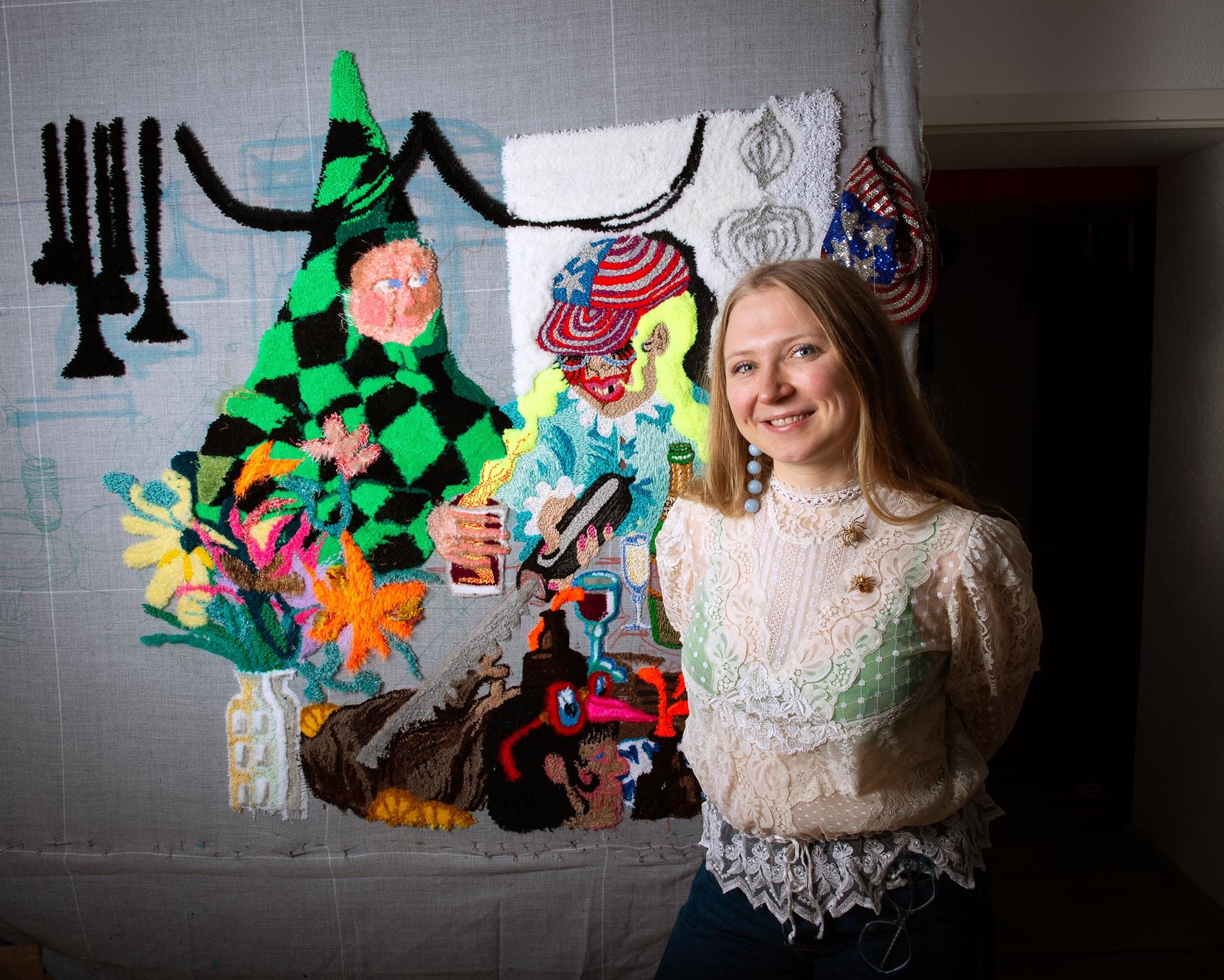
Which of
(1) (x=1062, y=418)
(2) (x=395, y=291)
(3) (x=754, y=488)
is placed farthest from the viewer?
(1) (x=1062, y=418)

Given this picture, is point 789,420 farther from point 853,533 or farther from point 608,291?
point 608,291

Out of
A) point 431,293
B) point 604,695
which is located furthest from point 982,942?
point 431,293

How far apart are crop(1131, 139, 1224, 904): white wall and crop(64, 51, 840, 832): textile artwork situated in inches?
46.9

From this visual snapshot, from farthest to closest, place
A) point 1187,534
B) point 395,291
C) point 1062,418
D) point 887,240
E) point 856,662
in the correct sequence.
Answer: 1. point 1062,418
2. point 1187,534
3. point 395,291
4. point 887,240
5. point 856,662

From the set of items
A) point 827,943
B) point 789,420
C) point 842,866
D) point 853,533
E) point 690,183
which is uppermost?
point 690,183

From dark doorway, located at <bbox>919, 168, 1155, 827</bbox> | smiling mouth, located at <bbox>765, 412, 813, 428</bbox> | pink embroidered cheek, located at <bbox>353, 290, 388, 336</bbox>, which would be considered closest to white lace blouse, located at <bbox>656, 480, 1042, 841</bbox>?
smiling mouth, located at <bbox>765, 412, 813, 428</bbox>

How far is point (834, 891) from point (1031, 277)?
3238mm

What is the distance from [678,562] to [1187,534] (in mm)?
1656

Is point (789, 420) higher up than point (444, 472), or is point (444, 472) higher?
point (789, 420)

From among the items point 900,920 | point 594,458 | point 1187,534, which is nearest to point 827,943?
point 900,920

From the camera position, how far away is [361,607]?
170 centimetres

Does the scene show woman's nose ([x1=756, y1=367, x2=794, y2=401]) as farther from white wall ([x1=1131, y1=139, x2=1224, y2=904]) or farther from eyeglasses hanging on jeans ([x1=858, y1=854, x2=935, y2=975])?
white wall ([x1=1131, y1=139, x2=1224, y2=904])

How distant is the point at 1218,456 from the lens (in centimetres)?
208

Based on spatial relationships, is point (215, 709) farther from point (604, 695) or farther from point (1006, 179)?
point (1006, 179)
